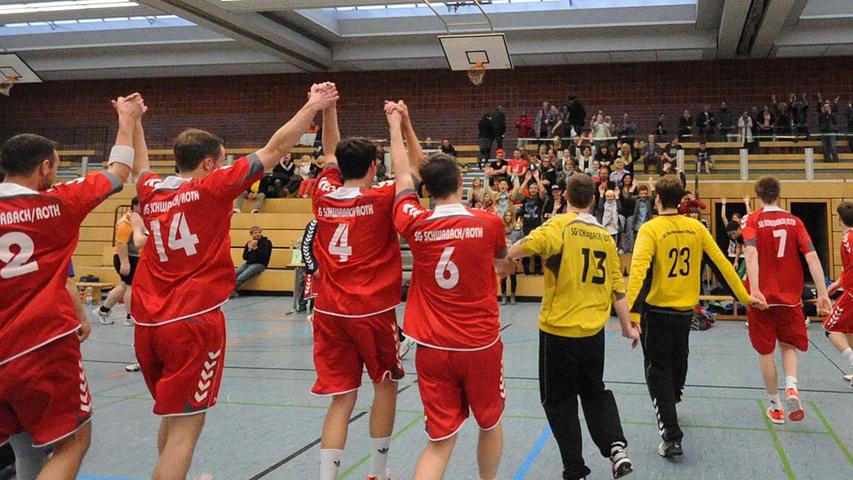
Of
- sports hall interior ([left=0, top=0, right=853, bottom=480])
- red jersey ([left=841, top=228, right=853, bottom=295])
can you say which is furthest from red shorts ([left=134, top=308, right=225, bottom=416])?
red jersey ([left=841, top=228, right=853, bottom=295])

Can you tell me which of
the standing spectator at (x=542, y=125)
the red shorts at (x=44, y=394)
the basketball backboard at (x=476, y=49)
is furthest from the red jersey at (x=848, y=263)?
the standing spectator at (x=542, y=125)

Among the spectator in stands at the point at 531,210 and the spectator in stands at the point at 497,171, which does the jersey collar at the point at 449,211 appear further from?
the spectator in stands at the point at 497,171

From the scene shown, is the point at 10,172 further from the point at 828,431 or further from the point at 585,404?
the point at 828,431

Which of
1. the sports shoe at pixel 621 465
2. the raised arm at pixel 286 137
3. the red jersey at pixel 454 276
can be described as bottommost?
the sports shoe at pixel 621 465

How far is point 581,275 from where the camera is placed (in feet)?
11.6

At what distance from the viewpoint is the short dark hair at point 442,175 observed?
311 centimetres

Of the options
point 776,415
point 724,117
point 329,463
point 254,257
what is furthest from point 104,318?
point 724,117

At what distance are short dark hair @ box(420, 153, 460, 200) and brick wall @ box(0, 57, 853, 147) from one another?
19870 mm

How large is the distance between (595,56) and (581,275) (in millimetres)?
19236

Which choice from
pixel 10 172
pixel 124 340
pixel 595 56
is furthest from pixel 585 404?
pixel 595 56

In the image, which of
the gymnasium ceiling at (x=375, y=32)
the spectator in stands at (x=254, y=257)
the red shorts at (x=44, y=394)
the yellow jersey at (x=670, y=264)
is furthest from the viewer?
the gymnasium ceiling at (x=375, y=32)

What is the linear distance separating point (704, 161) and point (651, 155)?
3.86 feet

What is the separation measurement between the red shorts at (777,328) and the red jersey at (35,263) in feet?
15.6

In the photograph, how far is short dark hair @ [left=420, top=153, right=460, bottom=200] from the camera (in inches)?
122
